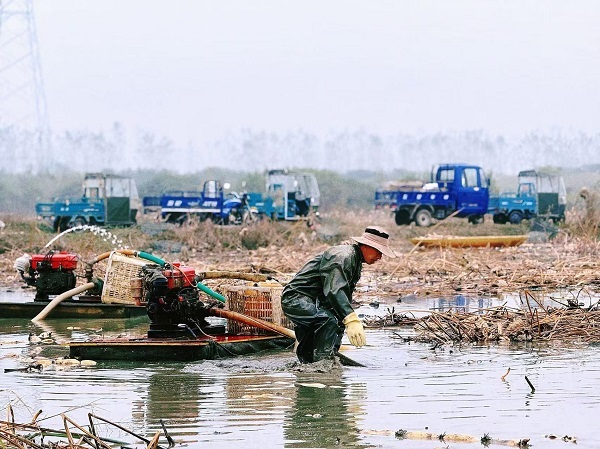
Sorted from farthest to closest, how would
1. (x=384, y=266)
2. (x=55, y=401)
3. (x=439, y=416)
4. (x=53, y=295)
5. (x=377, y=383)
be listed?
(x=384, y=266) < (x=53, y=295) < (x=377, y=383) < (x=55, y=401) < (x=439, y=416)

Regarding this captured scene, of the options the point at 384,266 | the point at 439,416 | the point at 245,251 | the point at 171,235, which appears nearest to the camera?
the point at 439,416

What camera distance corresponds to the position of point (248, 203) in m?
43.1

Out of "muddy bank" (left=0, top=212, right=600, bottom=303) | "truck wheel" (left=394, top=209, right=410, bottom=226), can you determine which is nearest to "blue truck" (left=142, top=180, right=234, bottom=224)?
"muddy bank" (left=0, top=212, right=600, bottom=303)

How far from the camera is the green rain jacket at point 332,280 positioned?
1055cm

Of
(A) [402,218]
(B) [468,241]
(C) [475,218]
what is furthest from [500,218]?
(B) [468,241]

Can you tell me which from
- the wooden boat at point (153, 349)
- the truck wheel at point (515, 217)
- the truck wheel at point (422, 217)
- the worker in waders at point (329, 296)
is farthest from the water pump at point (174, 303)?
the truck wheel at point (515, 217)

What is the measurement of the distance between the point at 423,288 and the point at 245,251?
11484 millimetres

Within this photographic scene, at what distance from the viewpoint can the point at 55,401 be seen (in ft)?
31.7

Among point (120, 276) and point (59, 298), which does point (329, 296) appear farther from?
point (59, 298)

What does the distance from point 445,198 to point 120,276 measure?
30332 millimetres

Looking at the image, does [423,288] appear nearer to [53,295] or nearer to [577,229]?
[53,295]

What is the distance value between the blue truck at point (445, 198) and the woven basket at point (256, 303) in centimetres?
3092

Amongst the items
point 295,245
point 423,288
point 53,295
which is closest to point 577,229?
point 295,245

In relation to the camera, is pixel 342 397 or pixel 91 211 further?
pixel 91 211
